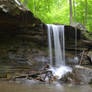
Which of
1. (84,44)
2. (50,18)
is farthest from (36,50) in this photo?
(50,18)

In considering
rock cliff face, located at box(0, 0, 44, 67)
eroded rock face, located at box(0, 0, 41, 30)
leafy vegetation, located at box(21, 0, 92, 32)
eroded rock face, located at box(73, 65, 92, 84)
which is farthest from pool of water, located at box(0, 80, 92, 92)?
leafy vegetation, located at box(21, 0, 92, 32)

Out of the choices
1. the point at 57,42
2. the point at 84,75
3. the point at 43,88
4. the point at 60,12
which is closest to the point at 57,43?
the point at 57,42

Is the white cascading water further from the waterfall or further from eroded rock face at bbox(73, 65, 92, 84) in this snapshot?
eroded rock face at bbox(73, 65, 92, 84)

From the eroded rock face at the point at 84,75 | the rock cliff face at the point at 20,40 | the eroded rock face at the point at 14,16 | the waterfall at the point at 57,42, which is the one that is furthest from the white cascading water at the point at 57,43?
the eroded rock face at the point at 84,75

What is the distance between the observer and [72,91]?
5789mm

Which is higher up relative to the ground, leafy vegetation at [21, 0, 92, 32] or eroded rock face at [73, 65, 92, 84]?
leafy vegetation at [21, 0, 92, 32]

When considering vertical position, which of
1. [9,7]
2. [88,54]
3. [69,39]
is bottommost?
[88,54]

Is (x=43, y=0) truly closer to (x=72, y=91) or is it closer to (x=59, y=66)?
(x=59, y=66)

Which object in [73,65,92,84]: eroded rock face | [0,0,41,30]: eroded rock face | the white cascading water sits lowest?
[73,65,92,84]: eroded rock face

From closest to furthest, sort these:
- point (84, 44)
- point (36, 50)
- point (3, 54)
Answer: point (3, 54) → point (36, 50) → point (84, 44)

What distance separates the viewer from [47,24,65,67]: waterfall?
1303 centimetres

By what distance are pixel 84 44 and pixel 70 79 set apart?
604 centimetres

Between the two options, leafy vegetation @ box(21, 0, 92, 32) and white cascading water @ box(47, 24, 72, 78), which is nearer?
white cascading water @ box(47, 24, 72, 78)

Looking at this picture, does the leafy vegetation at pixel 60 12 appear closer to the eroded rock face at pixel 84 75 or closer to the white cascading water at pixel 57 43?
the white cascading water at pixel 57 43
